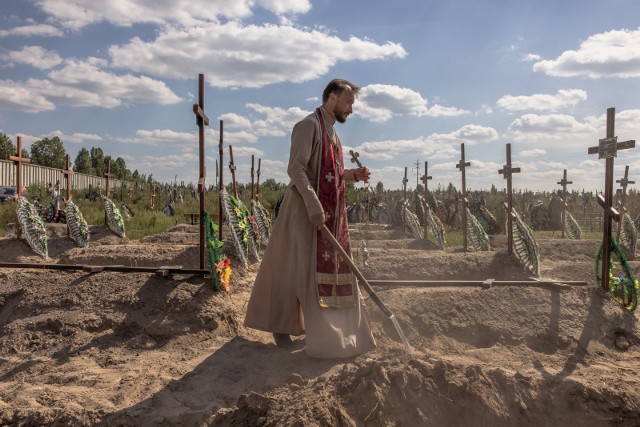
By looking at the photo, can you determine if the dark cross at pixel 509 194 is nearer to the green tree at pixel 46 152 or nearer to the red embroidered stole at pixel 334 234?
the red embroidered stole at pixel 334 234

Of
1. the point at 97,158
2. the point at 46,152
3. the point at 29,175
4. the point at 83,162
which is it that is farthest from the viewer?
the point at 97,158

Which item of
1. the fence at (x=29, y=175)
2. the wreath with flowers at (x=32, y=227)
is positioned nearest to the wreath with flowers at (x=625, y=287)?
the wreath with flowers at (x=32, y=227)

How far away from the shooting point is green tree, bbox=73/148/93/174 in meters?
46.7

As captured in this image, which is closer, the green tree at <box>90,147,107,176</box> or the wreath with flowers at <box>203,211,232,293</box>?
the wreath with flowers at <box>203,211,232,293</box>

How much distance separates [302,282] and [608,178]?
3243 millimetres

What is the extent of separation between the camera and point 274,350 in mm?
3982

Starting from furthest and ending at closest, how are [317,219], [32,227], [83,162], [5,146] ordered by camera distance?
[83,162] → [5,146] → [32,227] → [317,219]

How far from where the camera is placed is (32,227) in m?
8.60

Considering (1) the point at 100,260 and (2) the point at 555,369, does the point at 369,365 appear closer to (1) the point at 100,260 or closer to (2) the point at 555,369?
(2) the point at 555,369

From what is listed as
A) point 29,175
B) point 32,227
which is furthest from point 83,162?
point 32,227

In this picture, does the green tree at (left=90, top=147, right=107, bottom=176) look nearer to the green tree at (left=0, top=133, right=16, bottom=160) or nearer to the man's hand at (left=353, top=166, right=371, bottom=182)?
the green tree at (left=0, top=133, right=16, bottom=160)

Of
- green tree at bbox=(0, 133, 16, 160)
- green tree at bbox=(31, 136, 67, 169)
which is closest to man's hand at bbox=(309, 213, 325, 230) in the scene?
green tree at bbox=(0, 133, 16, 160)

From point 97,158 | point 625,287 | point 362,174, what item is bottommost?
point 625,287

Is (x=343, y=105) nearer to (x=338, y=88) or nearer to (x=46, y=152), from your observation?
(x=338, y=88)
